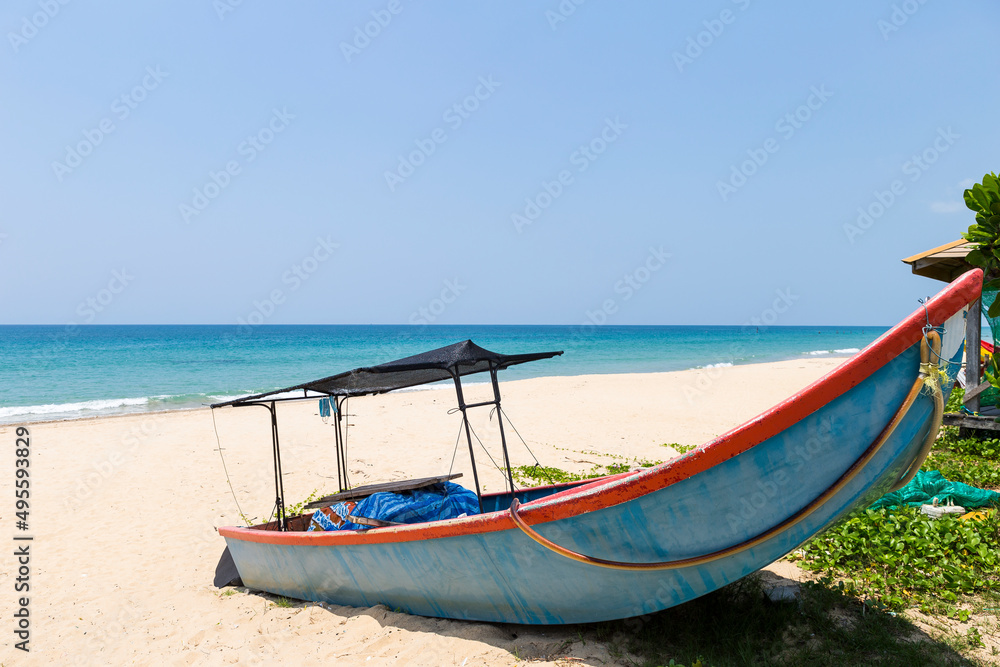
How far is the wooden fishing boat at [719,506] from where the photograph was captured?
3.06m

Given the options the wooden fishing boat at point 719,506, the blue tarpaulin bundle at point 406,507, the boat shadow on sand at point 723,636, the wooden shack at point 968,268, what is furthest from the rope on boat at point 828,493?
the wooden shack at point 968,268

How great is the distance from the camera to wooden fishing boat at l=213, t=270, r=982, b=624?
120 inches

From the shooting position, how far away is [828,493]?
3225 mm

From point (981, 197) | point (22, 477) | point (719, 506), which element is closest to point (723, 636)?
point (719, 506)

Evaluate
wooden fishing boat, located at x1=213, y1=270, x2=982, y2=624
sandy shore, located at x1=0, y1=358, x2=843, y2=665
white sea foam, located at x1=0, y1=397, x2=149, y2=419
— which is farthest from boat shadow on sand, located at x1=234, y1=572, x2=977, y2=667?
white sea foam, located at x1=0, y1=397, x2=149, y2=419

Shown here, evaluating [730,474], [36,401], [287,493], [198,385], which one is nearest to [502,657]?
[730,474]

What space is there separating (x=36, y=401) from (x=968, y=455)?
28.8 meters

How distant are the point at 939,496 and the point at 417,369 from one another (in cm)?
528

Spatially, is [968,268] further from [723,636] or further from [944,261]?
[723,636]

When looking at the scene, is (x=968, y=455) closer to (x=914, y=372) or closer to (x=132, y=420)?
(x=914, y=372)

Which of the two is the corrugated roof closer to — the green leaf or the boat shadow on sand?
the green leaf

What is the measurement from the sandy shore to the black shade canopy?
6.27 feet

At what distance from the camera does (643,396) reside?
1950cm

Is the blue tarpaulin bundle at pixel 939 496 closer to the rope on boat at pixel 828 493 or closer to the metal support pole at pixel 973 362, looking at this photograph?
the rope on boat at pixel 828 493
